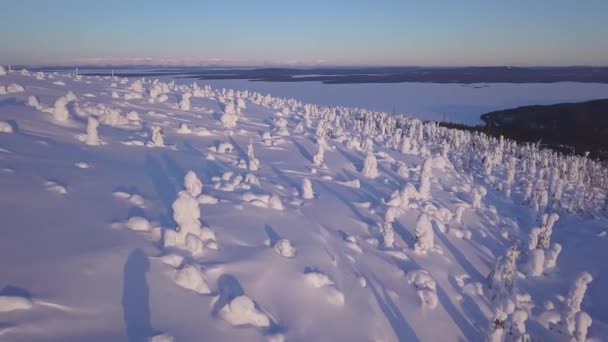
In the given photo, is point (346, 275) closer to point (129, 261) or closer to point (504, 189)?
point (129, 261)

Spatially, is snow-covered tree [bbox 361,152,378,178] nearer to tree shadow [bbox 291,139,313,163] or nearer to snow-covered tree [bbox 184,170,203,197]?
tree shadow [bbox 291,139,313,163]

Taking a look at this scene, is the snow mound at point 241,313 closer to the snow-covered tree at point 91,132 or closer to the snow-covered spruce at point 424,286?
the snow-covered spruce at point 424,286

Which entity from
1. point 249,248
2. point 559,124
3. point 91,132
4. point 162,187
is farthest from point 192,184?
point 559,124

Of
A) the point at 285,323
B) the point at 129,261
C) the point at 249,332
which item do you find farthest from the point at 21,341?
the point at 285,323

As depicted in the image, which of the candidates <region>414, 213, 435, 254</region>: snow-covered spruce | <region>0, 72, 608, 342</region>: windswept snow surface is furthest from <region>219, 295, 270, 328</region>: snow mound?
<region>414, 213, 435, 254</region>: snow-covered spruce

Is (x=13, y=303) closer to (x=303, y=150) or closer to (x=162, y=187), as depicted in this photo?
(x=162, y=187)
